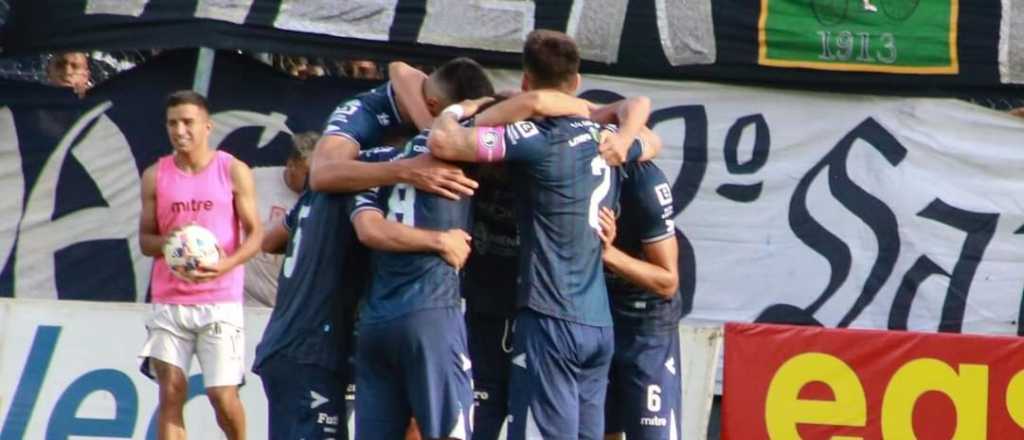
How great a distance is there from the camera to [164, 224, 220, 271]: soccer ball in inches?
392

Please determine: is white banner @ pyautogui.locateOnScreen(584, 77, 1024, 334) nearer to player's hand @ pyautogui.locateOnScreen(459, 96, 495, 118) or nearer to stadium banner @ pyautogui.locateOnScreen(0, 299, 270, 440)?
stadium banner @ pyautogui.locateOnScreen(0, 299, 270, 440)

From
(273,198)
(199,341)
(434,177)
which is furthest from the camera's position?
(273,198)

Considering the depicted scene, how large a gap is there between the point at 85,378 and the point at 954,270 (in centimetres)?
520

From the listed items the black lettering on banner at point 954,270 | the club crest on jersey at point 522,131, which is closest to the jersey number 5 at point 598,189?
the club crest on jersey at point 522,131

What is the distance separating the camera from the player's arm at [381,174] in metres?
7.42

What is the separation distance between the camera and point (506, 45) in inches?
470

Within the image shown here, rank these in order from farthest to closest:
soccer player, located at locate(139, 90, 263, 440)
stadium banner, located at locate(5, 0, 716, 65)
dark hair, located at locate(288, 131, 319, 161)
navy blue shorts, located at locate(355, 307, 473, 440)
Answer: stadium banner, located at locate(5, 0, 716, 65) → dark hair, located at locate(288, 131, 319, 161) → soccer player, located at locate(139, 90, 263, 440) → navy blue shorts, located at locate(355, 307, 473, 440)

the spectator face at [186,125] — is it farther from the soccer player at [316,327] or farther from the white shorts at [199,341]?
the soccer player at [316,327]

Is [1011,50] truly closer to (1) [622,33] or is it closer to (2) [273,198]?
(1) [622,33]

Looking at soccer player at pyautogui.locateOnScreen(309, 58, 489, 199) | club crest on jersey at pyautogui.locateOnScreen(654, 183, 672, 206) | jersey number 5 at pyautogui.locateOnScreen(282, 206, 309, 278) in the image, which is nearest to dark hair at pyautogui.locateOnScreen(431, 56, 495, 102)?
soccer player at pyautogui.locateOnScreen(309, 58, 489, 199)

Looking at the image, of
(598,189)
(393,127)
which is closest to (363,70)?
(393,127)

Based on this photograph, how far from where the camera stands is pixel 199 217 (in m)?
10.3

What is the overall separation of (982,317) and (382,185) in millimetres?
5635

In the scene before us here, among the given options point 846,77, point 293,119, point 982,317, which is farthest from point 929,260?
point 293,119
